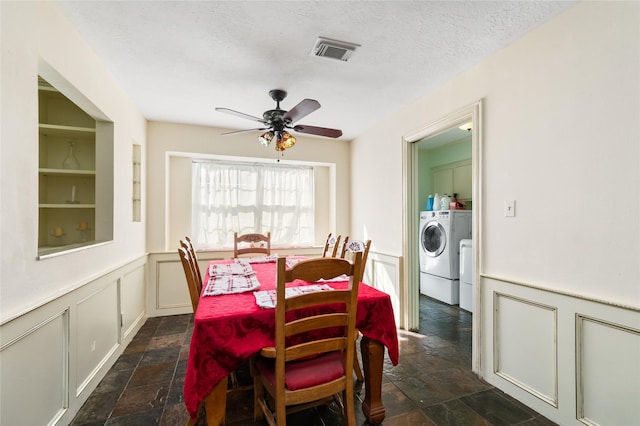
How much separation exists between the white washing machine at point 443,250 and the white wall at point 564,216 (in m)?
1.75

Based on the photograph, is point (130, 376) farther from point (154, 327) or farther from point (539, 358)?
point (539, 358)

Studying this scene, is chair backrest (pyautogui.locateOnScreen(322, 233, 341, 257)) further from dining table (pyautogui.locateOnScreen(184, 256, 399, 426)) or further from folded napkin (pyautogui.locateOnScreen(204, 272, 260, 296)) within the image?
dining table (pyautogui.locateOnScreen(184, 256, 399, 426))

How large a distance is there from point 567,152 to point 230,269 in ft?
8.23

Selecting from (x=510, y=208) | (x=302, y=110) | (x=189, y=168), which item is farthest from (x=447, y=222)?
(x=189, y=168)

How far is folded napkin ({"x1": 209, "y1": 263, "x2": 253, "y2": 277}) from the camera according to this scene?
2.28 metres

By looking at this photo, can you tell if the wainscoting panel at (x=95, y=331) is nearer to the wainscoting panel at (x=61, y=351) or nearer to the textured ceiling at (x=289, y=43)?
the wainscoting panel at (x=61, y=351)

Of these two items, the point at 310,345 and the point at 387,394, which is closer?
the point at 310,345

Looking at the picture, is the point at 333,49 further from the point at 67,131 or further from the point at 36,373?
the point at 36,373

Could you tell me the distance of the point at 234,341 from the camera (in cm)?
133

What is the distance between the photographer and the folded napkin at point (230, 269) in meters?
2.28

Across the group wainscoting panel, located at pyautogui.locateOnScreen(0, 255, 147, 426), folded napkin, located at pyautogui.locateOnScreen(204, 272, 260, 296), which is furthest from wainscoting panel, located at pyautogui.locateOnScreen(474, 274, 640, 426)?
wainscoting panel, located at pyautogui.locateOnScreen(0, 255, 147, 426)

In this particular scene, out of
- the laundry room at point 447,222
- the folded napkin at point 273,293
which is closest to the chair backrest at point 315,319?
the folded napkin at point 273,293

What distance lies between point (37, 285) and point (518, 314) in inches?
112

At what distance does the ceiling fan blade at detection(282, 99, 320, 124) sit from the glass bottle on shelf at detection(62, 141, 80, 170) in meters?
2.00
